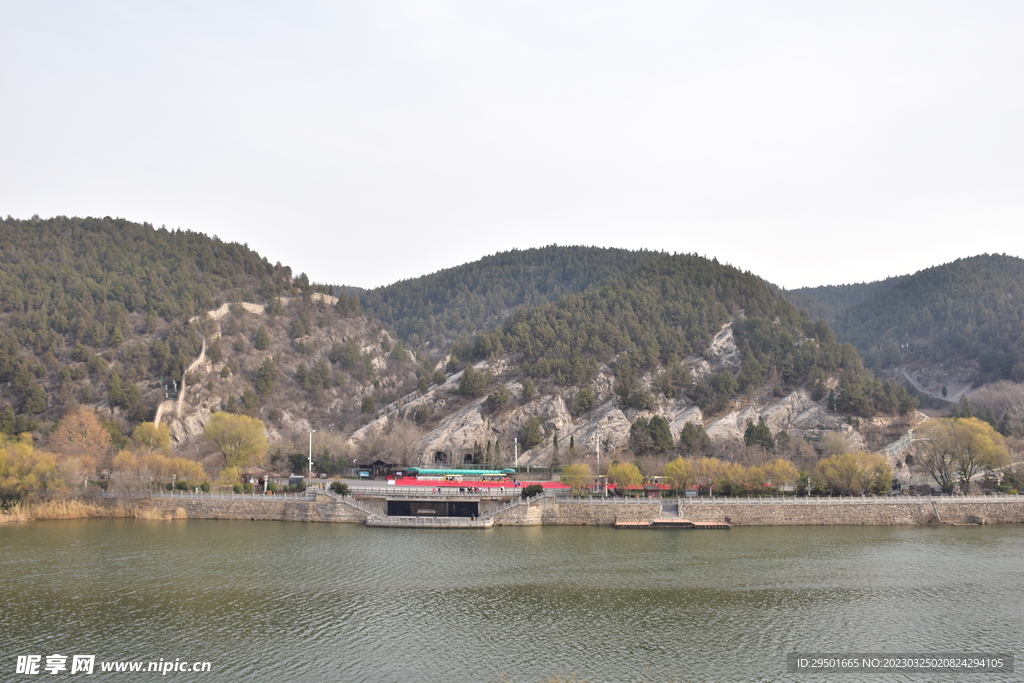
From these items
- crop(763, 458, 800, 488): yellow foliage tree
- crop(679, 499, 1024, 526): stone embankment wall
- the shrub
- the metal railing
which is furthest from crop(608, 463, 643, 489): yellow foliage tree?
crop(763, 458, 800, 488): yellow foliage tree

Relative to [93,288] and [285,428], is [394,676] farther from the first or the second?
[93,288]

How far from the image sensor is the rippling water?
1299 inches

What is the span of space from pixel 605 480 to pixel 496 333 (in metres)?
65.7

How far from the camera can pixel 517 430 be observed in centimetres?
11706

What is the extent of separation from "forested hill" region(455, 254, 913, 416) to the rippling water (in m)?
58.4

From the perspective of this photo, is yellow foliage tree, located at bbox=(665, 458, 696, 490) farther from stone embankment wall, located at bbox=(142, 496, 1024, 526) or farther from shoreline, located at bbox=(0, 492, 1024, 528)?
stone embankment wall, located at bbox=(142, 496, 1024, 526)

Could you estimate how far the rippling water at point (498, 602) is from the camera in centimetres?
3300

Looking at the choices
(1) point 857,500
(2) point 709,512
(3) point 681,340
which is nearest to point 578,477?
(2) point 709,512

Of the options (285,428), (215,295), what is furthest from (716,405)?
(215,295)

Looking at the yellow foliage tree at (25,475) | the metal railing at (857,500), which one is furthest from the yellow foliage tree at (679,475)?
the yellow foliage tree at (25,475)

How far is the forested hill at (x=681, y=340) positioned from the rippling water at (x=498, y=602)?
192 ft

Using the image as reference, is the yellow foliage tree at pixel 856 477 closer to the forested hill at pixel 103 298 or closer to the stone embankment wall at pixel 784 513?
the stone embankment wall at pixel 784 513

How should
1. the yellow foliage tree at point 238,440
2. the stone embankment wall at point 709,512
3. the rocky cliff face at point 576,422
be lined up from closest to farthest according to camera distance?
the stone embankment wall at point 709,512
the yellow foliage tree at point 238,440
the rocky cliff face at point 576,422

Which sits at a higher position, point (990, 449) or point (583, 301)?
point (583, 301)
